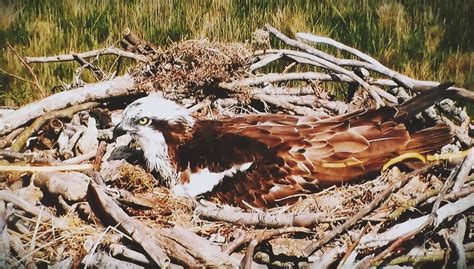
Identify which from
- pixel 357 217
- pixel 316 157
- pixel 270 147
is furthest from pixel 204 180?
pixel 357 217

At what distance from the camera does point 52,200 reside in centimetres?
238

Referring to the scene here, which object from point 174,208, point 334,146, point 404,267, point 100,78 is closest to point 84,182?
point 174,208

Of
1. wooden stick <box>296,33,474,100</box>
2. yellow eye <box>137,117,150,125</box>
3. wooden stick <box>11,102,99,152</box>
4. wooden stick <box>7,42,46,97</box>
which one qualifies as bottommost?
wooden stick <box>11,102,99,152</box>

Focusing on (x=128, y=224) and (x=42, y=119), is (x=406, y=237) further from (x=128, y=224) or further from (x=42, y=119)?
(x=42, y=119)

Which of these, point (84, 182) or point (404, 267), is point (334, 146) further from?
point (84, 182)

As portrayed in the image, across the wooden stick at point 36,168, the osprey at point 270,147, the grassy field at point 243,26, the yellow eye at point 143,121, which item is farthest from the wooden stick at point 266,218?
the grassy field at point 243,26

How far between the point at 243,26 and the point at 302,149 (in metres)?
0.42

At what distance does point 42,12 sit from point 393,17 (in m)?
1.02

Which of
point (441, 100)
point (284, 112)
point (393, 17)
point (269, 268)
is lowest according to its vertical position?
point (269, 268)

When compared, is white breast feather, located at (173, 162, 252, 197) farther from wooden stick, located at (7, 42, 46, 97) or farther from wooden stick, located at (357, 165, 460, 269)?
wooden stick, located at (7, 42, 46, 97)

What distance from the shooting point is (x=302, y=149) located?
236cm

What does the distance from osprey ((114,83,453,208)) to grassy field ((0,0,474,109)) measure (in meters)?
0.13

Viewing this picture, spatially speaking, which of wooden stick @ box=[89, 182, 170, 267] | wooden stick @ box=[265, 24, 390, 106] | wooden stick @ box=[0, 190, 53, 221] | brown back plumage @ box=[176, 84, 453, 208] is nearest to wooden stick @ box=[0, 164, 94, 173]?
wooden stick @ box=[0, 190, 53, 221]

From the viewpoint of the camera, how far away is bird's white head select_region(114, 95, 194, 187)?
2.41 m
